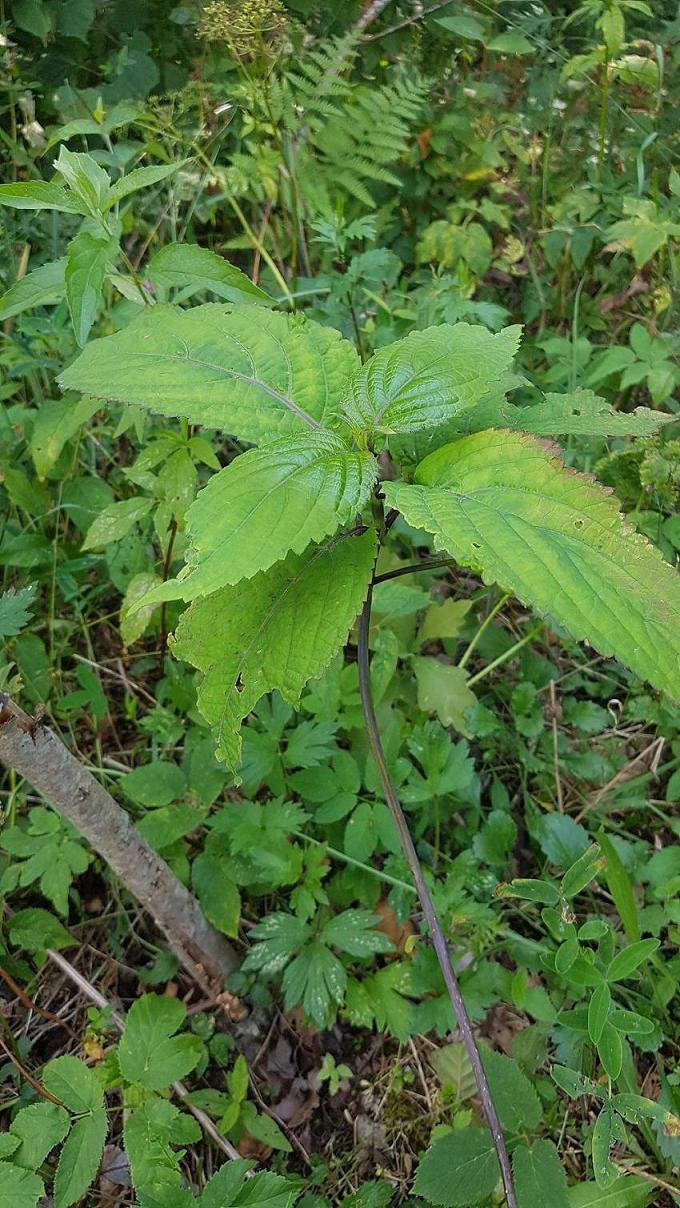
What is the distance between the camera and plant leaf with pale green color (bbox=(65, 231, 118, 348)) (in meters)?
1.34

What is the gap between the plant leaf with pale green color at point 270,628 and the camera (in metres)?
1.00

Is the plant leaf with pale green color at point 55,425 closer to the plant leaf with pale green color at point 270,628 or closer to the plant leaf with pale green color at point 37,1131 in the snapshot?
the plant leaf with pale green color at point 270,628

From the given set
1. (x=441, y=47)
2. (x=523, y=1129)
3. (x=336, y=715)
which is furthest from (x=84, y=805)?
(x=441, y=47)

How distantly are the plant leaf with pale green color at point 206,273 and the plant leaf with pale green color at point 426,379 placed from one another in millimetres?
472

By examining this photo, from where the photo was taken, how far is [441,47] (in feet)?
9.57

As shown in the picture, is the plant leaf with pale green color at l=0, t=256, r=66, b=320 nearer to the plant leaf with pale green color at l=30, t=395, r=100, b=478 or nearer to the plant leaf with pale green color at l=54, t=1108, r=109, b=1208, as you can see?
the plant leaf with pale green color at l=30, t=395, r=100, b=478

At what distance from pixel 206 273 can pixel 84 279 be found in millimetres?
237

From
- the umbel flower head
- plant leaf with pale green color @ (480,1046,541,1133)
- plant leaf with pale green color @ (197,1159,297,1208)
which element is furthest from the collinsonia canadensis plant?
the umbel flower head

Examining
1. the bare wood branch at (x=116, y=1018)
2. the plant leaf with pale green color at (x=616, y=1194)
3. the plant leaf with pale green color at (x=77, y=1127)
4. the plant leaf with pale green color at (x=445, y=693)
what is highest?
the plant leaf with pale green color at (x=445, y=693)

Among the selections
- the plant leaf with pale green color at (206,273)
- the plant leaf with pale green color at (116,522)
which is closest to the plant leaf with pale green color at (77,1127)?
the plant leaf with pale green color at (116,522)

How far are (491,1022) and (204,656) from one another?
1.39m

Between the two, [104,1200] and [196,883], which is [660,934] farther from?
[104,1200]

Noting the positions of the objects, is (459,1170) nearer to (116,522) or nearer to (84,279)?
(116,522)

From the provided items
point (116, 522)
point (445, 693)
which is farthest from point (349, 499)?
point (445, 693)
